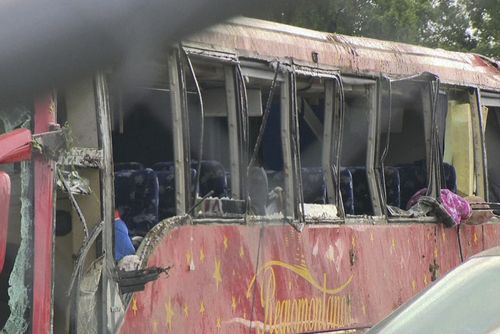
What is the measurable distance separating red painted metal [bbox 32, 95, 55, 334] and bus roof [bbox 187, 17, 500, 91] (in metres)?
1.22

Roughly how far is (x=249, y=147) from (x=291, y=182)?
45 cm

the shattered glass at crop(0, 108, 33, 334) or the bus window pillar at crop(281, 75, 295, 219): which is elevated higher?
→ the bus window pillar at crop(281, 75, 295, 219)

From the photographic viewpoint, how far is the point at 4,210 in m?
3.78

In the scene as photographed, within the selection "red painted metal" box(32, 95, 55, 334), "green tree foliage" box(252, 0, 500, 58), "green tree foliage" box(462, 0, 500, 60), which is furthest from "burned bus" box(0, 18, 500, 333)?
"green tree foliage" box(462, 0, 500, 60)

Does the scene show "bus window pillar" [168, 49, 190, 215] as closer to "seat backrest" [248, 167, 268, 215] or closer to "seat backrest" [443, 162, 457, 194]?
"seat backrest" [248, 167, 268, 215]

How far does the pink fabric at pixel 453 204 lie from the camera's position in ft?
24.5


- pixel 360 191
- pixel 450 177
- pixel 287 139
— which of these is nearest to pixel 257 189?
pixel 287 139

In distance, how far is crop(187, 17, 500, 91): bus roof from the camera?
570cm

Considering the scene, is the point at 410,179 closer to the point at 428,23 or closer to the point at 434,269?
the point at 434,269

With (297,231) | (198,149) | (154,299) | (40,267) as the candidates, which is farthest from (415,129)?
(40,267)

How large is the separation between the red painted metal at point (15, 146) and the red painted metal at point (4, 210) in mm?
103

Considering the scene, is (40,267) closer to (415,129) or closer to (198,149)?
(198,149)

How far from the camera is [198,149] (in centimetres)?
536

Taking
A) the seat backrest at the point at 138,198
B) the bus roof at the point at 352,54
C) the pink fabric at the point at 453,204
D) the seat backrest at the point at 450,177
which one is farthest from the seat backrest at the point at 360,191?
the seat backrest at the point at 138,198
